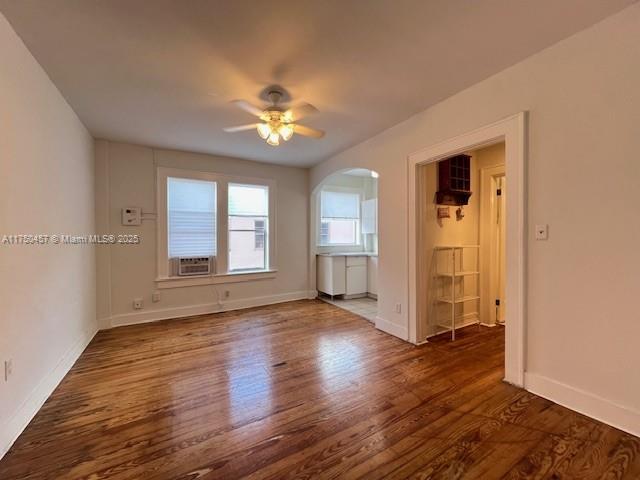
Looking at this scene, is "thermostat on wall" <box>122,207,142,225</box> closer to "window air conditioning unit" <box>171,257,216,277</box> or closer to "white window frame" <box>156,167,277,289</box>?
"white window frame" <box>156,167,277,289</box>

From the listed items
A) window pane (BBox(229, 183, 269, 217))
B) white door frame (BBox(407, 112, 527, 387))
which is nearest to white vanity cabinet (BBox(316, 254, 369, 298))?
window pane (BBox(229, 183, 269, 217))

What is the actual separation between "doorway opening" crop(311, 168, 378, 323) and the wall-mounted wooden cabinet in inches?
75.0

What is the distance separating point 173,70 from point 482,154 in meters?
3.59

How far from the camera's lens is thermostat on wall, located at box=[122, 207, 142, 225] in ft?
12.7

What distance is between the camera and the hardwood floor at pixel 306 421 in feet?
4.86

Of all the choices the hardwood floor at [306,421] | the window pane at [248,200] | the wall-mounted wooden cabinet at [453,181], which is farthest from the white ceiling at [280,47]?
the hardwood floor at [306,421]

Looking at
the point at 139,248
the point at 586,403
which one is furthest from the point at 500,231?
the point at 139,248

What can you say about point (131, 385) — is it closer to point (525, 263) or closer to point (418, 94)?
point (525, 263)

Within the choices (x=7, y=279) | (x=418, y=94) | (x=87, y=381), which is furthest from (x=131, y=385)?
(x=418, y=94)

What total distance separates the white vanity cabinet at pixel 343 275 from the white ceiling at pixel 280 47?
2897 millimetres

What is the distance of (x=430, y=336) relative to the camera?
3.34m

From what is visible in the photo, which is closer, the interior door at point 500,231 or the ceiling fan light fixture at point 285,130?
the ceiling fan light fixture at point 285,130

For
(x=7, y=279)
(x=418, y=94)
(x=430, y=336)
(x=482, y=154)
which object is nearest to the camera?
(x=7, y=279)

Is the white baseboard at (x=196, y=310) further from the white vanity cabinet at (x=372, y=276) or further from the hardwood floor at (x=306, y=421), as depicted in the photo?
the white vanity cabinet at (x=372, y=276)
